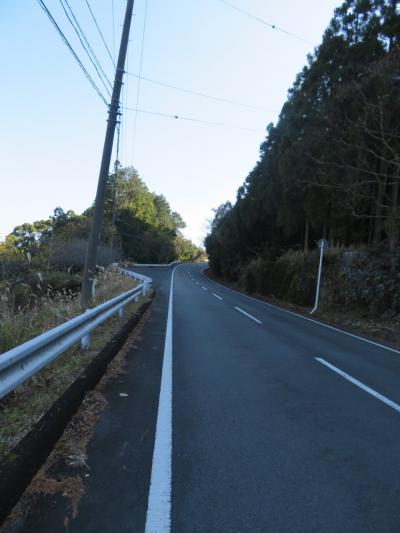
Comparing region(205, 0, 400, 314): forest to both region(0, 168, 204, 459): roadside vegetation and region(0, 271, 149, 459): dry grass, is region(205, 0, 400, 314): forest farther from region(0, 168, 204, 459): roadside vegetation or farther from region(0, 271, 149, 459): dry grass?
region(0, 271, 149, 459): dry grass

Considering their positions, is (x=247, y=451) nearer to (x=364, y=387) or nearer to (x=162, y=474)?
(x=162, y=474)

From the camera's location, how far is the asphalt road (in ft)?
9.20

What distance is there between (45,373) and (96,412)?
2.94ft

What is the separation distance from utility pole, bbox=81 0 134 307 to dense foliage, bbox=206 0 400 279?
7.55 m

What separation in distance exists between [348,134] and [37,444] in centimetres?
1653

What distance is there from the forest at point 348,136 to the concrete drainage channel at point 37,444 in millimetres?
11640

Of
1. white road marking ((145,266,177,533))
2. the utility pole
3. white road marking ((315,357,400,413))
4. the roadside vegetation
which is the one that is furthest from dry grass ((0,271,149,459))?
white road marking ((315,357,400,413))

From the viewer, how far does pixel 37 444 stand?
3.27 meters

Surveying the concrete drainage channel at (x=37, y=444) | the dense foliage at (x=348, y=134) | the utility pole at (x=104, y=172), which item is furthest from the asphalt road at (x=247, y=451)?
the dense foliage at (x=348, y=134)

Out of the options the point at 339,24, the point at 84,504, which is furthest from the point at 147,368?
the point at 339,24

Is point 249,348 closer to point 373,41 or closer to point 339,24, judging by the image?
point 373,41

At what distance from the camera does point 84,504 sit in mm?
2865

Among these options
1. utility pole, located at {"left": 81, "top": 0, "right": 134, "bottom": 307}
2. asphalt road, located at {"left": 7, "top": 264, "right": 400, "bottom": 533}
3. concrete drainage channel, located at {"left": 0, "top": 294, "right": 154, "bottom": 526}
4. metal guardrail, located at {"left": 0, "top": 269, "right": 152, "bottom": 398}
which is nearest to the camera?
concrete drainage channel, located at {"left": 0, "top": 294, "right": 154, "bottom": 526}

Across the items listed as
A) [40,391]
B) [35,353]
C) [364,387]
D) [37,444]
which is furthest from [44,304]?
[364,387]
